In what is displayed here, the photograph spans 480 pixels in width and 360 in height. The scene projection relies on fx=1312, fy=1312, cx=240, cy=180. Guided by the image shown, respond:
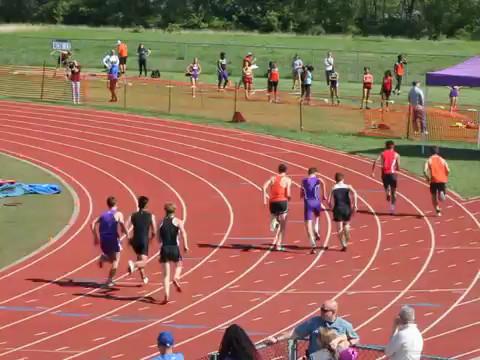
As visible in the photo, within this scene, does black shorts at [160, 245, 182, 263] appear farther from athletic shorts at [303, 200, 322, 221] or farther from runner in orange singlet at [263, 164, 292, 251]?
athletic shorts at [303, 200, 322, 221]

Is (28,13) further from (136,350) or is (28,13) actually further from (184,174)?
(136,350)

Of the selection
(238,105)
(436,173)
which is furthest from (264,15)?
(436,173)

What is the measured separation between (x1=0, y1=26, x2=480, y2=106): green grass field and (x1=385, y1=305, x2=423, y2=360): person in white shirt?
34.6m

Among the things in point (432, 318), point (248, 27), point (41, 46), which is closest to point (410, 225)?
point (432, 318)

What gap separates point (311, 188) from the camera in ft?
73.8

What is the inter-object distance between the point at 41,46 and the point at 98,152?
1160 inches

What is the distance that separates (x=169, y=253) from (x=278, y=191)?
3926 millimetres

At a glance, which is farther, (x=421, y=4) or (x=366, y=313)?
(x=421, y=4)

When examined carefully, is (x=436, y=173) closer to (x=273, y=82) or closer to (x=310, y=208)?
(x=310, y=208)

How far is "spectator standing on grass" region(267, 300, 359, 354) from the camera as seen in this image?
1159 cm

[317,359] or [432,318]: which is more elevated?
[317,359]

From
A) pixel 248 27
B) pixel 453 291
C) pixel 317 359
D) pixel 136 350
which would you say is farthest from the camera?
pixel 248 27

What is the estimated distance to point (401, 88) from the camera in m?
50.0

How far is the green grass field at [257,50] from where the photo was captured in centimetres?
5472
